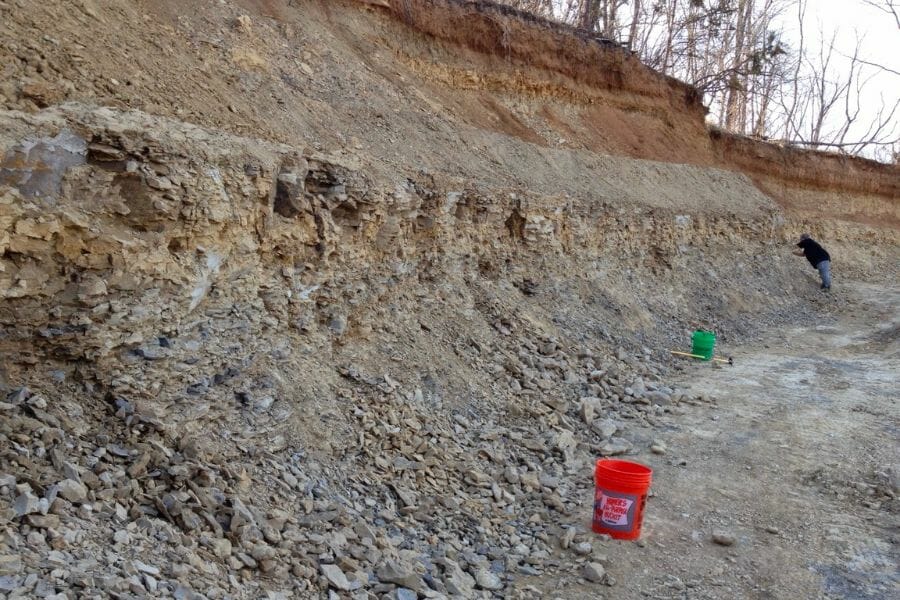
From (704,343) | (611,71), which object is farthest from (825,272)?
(704,343)

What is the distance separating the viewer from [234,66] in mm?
6969

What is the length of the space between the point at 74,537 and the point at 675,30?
20475 mm

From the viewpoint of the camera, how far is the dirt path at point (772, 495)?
176 inches

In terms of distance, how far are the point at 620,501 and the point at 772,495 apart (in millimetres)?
1591

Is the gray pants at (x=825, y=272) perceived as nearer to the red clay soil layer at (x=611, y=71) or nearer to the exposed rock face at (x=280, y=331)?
the red clay soil layer at (x=611, y=71)

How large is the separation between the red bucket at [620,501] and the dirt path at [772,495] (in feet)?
0.35

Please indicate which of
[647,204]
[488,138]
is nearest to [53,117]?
[488,138]

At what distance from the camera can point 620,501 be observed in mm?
4789

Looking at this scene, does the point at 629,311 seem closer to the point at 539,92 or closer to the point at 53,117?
the point at 539,92

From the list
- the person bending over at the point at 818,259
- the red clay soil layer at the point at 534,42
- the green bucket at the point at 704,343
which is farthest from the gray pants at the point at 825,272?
the green bucket at the point at 704,343

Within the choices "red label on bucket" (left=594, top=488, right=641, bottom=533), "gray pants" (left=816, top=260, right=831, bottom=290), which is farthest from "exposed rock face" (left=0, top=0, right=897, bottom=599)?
"gray pants" (left=816, top=260, right=831, bottom=290)

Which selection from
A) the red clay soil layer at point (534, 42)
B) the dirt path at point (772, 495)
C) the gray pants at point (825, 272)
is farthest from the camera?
the gray pants at point (825, 272)

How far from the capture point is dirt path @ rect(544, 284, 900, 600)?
14.6 feet

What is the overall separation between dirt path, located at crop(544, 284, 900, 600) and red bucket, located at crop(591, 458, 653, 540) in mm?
106
